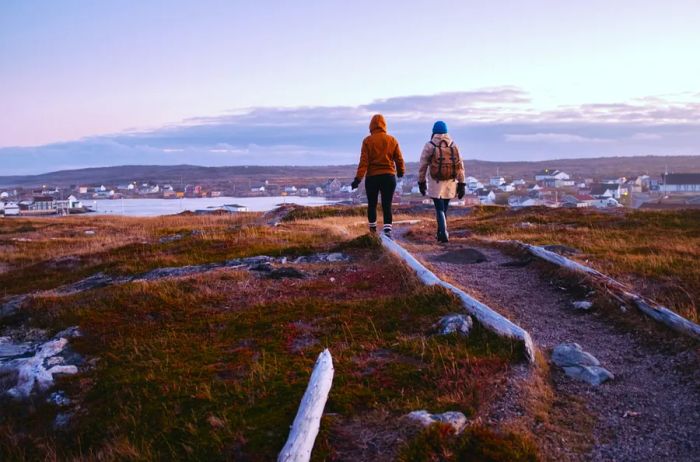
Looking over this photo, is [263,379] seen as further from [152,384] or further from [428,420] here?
[428,420]

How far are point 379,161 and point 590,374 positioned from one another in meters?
8.97

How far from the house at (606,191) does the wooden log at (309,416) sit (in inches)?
3419

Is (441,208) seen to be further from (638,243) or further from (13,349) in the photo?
(13,349)

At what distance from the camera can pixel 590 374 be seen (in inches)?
251

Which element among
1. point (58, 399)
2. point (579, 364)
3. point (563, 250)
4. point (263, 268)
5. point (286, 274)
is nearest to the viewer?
point (579, 364)

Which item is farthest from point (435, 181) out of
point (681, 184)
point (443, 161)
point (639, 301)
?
point (681, 184)

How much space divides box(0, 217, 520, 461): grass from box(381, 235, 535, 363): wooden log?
14cm

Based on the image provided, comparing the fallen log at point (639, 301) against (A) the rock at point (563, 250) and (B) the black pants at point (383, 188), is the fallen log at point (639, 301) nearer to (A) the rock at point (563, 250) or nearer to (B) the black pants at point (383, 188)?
(A) the rock at point (563, 250)

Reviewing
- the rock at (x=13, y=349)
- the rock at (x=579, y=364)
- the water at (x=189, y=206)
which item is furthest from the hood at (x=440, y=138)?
the water at (x=189, y=206)

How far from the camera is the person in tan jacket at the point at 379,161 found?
14.5 meters

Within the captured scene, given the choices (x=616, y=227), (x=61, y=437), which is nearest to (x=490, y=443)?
(x=61, y=437)

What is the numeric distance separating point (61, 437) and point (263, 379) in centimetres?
223

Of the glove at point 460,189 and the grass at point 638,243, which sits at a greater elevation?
the glove at point 460,189

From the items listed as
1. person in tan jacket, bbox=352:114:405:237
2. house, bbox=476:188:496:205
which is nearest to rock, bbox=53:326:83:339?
person in tan jacket, bbox=352:114:405:237
